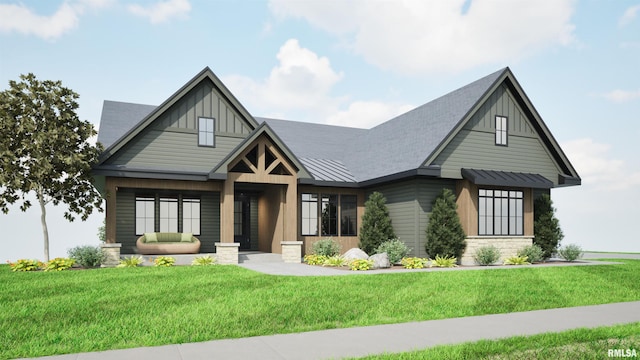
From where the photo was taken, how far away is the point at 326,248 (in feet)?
70.0

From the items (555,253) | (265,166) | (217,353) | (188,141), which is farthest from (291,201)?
(217,353)

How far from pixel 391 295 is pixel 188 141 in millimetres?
12968

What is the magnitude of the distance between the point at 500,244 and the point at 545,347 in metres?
15.6

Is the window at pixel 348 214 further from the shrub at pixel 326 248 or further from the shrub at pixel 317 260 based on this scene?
the shrub at pixel 317 260

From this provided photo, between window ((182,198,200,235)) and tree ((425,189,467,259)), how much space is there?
9740 millimetres

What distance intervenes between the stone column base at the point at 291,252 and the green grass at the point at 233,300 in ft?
14.5

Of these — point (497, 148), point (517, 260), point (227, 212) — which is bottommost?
point (517, 260)

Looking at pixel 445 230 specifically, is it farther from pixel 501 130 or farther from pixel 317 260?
pixel 501 130

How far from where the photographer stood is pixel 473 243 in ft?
68.6

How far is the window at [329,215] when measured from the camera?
77.8 feet

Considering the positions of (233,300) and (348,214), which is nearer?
(233,300)

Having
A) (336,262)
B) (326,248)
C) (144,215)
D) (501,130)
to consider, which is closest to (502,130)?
(501,130)

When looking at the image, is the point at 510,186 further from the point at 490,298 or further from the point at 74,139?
the point at 74,139

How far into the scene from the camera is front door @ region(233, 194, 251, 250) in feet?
79.4
